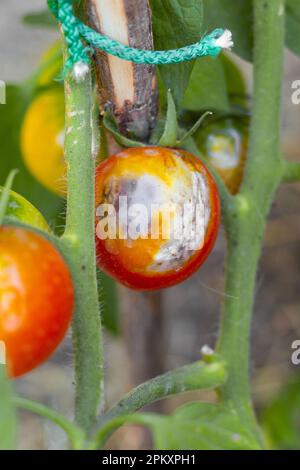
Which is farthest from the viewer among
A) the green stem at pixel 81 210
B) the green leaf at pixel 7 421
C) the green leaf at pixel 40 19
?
the green leaf at pixel 40 19

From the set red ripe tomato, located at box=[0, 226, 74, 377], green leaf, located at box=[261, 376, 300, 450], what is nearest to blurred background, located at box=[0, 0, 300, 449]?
green leaf, located at box=[261, 376, 300, 450]

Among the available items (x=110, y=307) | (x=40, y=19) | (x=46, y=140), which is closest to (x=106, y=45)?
(x=46, y=140)

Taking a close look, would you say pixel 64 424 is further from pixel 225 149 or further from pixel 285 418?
pixel 285 418

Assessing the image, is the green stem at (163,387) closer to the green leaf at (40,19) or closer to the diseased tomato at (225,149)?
the diseased tomato at (225,149)

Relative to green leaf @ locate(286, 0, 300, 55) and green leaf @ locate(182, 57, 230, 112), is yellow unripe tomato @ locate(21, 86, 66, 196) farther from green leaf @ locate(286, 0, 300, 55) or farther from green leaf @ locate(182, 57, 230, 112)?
green leaf @ locate(286, 0, 300, 55)

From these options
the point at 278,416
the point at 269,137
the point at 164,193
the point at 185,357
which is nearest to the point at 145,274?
the point at 164,193

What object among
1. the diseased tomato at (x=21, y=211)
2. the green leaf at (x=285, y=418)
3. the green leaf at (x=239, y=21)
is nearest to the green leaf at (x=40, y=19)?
the green leaf at (x=239, y=21)
